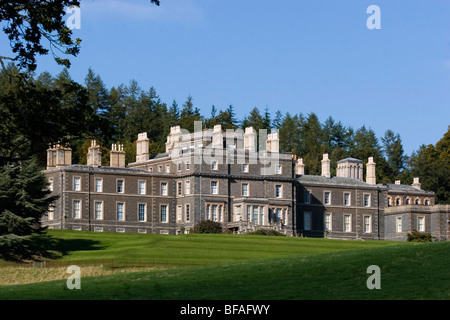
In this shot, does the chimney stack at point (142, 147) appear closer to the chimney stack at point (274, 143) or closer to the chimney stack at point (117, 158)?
the chimney stack at point (117, 158)

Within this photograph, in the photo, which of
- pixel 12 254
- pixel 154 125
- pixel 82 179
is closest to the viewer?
pixel 12 254

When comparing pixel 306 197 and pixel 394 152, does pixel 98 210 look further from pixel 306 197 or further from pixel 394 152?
pixel 394 152

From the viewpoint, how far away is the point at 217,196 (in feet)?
317

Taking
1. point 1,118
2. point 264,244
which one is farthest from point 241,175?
point 1,118

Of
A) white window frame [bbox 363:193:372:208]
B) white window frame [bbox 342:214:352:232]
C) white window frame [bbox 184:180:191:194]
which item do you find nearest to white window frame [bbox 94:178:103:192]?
white window frame [bbox 184:180:191:194]

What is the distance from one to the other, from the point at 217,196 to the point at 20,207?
105 feet

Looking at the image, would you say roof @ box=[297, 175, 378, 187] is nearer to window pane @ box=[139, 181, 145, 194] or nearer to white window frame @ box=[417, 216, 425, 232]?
white window frame @ box=[417, 216, 425, 232]

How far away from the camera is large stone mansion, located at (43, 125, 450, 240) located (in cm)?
9381

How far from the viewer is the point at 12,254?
6456cm

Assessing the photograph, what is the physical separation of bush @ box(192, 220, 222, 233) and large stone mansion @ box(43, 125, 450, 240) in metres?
2.02

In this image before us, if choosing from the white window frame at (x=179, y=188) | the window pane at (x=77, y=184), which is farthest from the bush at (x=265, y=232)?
the window pane at (x=77, y=184)

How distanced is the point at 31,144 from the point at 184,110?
130 m

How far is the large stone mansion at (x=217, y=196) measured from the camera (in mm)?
93812
